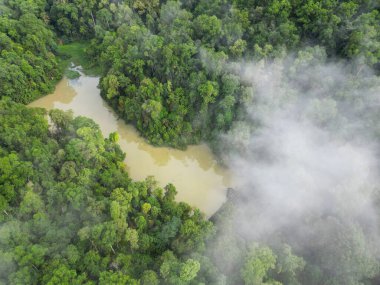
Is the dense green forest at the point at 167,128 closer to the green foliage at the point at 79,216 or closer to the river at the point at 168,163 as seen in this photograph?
the green foliage at the point at 79,216

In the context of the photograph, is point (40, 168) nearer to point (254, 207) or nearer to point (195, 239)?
point (195, 239)

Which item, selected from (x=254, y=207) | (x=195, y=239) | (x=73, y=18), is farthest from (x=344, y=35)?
(x=73, y=18)

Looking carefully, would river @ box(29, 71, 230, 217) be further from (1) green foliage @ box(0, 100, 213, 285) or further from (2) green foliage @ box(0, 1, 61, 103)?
(1) green foliage @ box(0, 100, 213, 285)

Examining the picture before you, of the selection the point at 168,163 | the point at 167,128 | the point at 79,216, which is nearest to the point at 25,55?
the point at 167,128

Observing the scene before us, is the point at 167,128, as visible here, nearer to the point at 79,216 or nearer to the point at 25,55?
the point at 79,216

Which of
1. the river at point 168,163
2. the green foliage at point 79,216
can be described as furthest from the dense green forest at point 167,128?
the river at point 168,163
